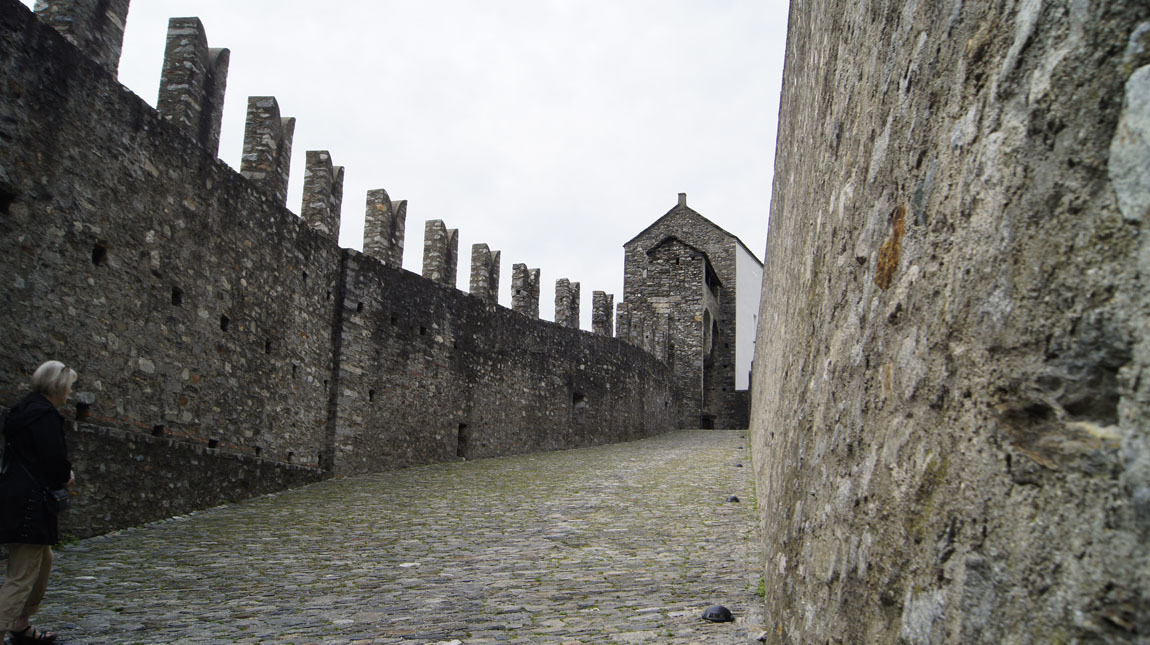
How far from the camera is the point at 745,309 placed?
33.7 meters

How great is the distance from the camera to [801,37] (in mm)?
4934

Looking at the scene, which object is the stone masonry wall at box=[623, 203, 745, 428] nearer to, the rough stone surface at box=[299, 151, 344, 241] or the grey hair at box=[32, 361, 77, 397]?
the rough stone surface at box=[299, 151, 344, 241]

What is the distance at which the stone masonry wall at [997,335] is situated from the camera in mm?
984

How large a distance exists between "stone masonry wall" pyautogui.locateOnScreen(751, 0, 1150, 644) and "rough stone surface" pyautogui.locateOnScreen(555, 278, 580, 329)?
16375 mm

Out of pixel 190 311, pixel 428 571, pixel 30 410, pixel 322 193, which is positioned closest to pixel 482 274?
pixel 322 193

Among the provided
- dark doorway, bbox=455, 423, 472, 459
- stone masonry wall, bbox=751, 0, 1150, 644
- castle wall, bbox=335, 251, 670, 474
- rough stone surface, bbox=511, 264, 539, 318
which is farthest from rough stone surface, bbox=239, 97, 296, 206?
stone masonry wall, bbox=751, 0, 1150, 644

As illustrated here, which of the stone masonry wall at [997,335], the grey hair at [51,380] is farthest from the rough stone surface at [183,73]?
the stone masonry wall at [997,335]

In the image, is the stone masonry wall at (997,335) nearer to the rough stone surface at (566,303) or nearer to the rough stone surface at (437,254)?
the rough stone surface at (437,254)

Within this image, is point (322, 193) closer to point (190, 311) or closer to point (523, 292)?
point (190, 311)

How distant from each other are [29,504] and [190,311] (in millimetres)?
4811

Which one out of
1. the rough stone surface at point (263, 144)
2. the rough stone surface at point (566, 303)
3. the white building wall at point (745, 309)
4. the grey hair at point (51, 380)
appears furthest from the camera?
the white building wall at point (745, 309)

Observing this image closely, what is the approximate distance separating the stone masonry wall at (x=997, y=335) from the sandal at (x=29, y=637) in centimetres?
369

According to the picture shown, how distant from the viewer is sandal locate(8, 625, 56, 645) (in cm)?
395

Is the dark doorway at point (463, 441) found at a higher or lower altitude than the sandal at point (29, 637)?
higher
